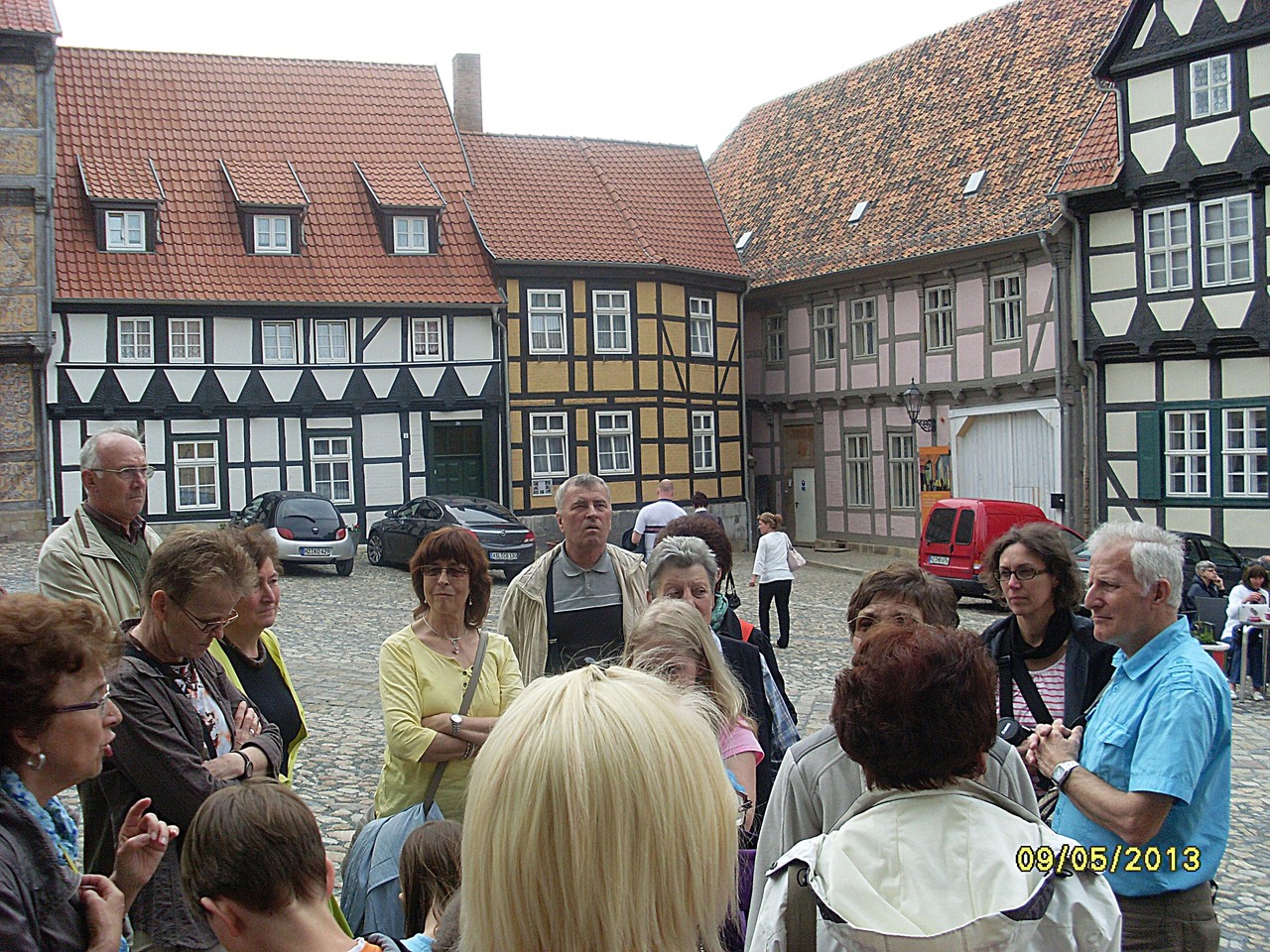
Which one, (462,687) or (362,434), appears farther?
(362,434)

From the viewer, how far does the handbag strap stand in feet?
13.7

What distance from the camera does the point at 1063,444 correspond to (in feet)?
72.0

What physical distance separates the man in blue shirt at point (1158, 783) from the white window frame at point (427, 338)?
23.6 m

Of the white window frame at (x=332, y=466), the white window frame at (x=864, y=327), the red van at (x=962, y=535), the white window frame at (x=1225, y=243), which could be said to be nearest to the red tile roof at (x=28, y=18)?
the white window frame at (x=332, y=466)

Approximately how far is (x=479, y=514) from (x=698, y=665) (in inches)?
687

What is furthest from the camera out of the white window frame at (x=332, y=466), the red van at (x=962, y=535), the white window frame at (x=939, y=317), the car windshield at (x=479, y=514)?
the white window frame at (x=332, y=466)

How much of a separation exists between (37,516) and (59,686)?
76.4 feet

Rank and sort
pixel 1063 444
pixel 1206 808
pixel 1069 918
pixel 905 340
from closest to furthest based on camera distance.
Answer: pixel 1069 918 → pixel 1206 808 → pixel 1063 444 → pixel 905 340

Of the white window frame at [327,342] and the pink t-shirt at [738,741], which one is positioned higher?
the white window frame at [327,342]

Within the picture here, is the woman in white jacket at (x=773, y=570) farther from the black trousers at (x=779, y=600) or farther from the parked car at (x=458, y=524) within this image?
the parked car at (x=458, y=524)

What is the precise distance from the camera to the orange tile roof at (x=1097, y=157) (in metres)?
20.6

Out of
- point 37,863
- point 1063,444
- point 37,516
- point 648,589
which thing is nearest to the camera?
point 37,863

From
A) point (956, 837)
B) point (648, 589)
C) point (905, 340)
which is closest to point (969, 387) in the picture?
point (905, 340)

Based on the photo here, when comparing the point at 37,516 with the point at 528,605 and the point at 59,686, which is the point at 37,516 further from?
the point at 59,686
